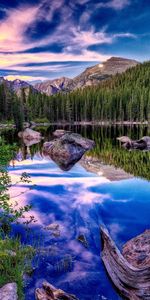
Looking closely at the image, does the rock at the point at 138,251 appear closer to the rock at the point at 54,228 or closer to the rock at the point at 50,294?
the rock at the point at 50,294

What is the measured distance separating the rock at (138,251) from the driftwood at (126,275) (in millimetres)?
842

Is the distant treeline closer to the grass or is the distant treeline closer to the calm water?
the calm water

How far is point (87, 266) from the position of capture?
12.8m

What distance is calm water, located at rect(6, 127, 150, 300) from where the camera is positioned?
1180 cm

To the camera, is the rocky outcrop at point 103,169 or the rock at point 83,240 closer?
the rock at point 83,240

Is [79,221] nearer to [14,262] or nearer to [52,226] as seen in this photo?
[52,226]

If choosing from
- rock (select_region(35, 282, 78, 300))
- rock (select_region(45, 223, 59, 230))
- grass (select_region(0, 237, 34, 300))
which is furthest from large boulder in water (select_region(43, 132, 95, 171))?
rock (select_region(35, 282, 78, 300))

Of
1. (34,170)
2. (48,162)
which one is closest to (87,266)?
(34,170)

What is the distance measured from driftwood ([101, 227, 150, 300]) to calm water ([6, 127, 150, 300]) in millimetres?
457

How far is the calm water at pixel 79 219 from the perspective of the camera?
38.7 feet

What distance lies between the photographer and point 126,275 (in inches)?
405

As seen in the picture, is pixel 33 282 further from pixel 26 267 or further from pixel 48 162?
pixel 48 162

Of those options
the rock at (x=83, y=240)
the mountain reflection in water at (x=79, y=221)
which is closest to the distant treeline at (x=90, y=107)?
the mountain reflection in water at (x=79, y=221)

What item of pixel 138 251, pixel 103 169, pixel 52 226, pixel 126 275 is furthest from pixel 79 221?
pixel 103 169
